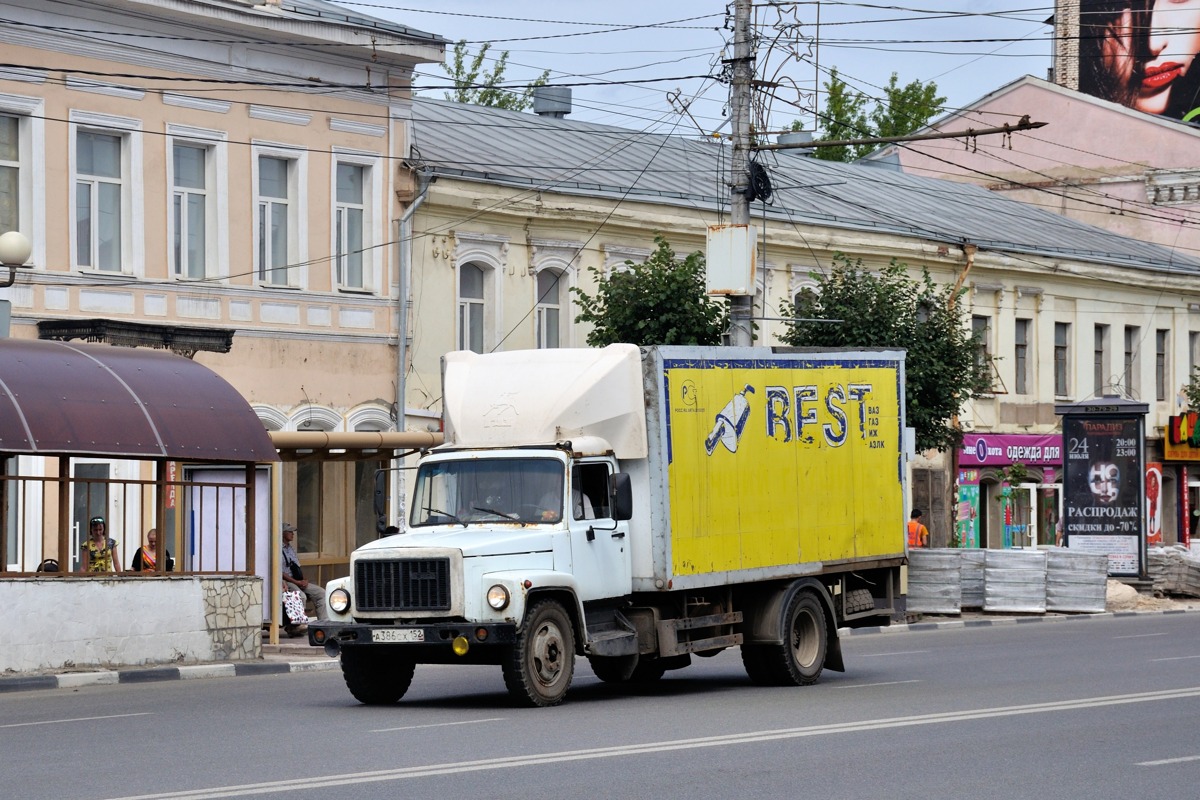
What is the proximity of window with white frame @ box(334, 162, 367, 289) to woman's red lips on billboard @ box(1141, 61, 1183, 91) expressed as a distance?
134 feet

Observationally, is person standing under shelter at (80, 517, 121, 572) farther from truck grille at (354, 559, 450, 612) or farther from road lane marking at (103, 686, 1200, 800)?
road lane marking at (103, 686, 1200, 800)

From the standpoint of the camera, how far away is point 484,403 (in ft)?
57.5

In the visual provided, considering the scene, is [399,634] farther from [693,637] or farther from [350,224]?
[350,224]

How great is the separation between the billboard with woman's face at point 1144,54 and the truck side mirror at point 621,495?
50430mm

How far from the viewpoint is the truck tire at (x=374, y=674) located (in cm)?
1678

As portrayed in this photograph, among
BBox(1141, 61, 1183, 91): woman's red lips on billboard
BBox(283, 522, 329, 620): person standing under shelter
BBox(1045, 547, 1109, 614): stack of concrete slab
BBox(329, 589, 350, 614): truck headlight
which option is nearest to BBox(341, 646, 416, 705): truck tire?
BBox(329, 589, 350, 614): truck headlight

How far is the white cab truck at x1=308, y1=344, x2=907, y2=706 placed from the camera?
16.2 m

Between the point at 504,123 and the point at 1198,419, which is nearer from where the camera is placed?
the point at 504,123

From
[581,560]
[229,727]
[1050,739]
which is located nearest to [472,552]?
[581,560]

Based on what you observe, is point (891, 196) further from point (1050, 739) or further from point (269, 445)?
point (1050, 739)

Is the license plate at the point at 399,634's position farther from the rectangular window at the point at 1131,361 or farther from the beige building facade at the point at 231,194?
the rectangular window at the point at 1131,361

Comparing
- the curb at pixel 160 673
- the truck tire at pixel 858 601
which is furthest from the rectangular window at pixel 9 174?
the truck tire at pixel 858 601

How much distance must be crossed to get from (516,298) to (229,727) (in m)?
20.3

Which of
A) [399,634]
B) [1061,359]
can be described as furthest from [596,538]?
[1061,359]
